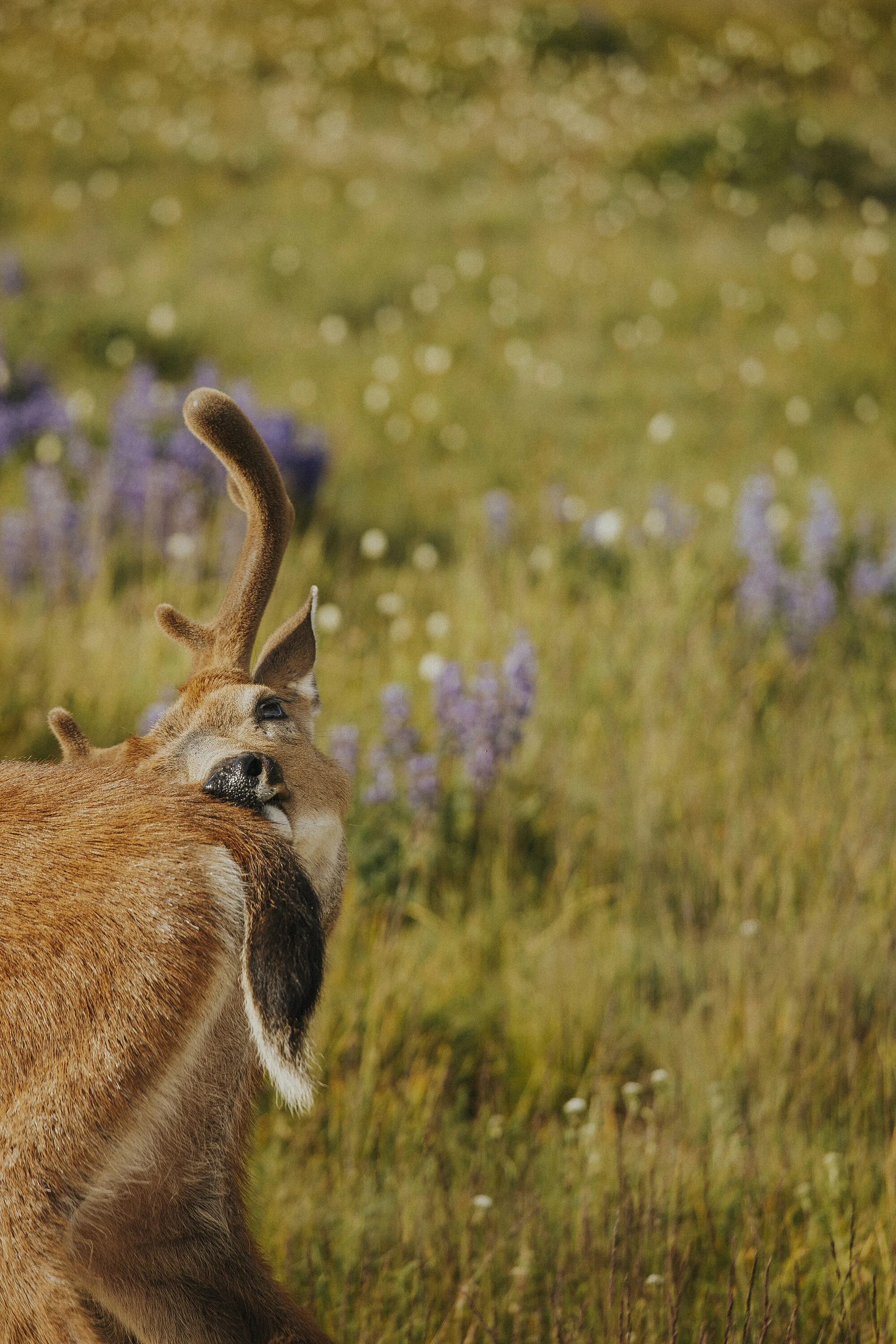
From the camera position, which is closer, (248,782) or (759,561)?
(248,782)

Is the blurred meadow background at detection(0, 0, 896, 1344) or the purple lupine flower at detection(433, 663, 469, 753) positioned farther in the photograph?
the purple lupine flower at detection(433, 663, 469, 753)

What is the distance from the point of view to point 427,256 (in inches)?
301

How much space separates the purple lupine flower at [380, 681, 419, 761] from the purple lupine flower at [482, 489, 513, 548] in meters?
Answer: 1.45

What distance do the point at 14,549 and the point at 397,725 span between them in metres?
1.70

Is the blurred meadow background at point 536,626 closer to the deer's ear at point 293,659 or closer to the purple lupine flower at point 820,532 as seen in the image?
the purple lupine flower at point 820,532

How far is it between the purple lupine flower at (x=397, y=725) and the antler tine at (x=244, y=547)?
1.41m

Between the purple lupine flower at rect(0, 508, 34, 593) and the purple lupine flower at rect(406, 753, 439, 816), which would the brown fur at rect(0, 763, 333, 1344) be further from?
the purple lupine flower at rect(0, 508, 34, 593)

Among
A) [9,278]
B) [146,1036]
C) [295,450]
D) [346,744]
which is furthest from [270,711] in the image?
[9,278]

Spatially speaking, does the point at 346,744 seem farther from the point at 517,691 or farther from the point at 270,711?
the point at 270,711

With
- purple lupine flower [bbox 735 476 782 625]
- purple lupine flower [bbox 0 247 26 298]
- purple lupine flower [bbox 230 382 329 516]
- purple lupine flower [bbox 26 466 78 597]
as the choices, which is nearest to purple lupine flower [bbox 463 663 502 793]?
purple lupine flower [bbox 735 476 782 625]

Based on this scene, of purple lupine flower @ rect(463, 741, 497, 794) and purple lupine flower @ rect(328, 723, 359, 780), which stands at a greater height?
purple lupine flower @ rect(328, 723, 359, 780)

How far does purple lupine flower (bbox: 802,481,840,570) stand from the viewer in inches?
163

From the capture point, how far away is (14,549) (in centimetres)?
391

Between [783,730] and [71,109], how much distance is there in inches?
337
